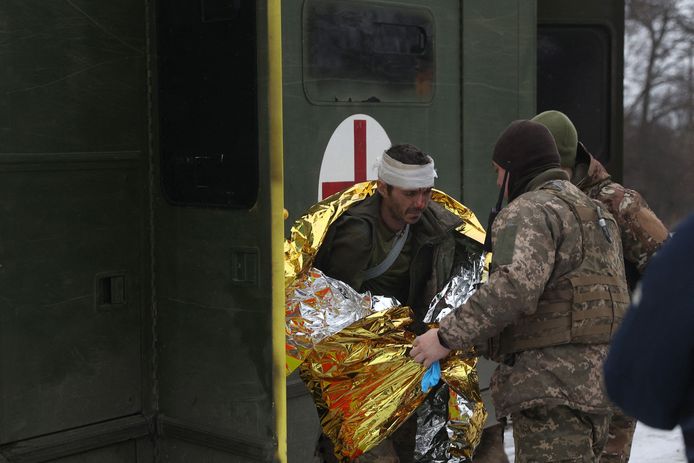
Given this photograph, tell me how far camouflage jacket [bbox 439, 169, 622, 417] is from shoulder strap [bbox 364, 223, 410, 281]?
381mm

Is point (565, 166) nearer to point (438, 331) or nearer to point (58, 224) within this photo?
point (438, 331)

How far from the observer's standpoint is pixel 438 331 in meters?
3.05

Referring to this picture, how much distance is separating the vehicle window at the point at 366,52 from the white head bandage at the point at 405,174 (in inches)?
17.3

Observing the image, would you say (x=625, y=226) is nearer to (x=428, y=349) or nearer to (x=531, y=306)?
(x=531, y=306)

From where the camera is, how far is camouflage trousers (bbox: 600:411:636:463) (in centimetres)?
379

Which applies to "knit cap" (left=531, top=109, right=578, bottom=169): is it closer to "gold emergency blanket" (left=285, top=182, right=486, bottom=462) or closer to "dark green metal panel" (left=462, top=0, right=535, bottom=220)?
"dark green metal panel" (left=462, top=0, right=535, bottom=220)

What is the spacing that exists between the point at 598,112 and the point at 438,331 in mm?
2545

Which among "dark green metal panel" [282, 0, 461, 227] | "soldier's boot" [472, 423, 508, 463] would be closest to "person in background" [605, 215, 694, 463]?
"dark green metal panel" [282, 0, 461, 227]

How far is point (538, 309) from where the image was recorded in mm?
3061

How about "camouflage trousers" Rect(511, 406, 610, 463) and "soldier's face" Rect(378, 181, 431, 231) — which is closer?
"camouflage trousers" Rect(511, 406, 610, 463)

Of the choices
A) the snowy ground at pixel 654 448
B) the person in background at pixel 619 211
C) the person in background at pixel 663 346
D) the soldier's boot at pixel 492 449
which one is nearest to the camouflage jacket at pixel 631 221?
the person in background at pixel 619 211

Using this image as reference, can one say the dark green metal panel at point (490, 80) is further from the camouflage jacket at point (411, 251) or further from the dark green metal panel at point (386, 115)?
the camouflage jacket at point (411, 251)

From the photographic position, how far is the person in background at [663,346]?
1.36m

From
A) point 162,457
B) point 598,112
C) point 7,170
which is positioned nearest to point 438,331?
point 162,457
